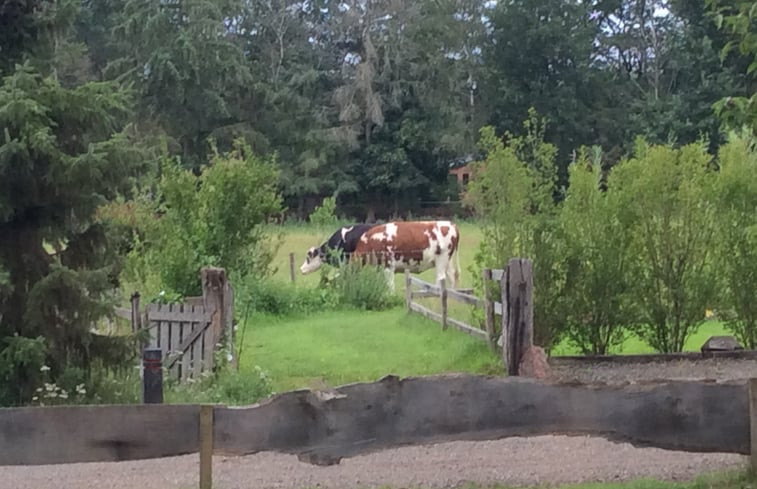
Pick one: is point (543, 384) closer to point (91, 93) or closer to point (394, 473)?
point (394, 473)

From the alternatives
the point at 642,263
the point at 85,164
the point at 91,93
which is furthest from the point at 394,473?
the point at 642,263

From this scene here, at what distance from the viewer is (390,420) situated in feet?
18.7

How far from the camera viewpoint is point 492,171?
13172 millimetres

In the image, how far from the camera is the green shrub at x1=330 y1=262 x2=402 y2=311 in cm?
2084

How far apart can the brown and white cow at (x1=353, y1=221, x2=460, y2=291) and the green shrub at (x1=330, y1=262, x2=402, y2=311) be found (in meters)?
3.84

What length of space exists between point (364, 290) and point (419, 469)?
1418cm

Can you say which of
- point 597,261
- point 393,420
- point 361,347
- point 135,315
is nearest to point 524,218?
point 597,261

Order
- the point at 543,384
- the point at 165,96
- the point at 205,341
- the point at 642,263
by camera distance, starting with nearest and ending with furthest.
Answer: the point at 543,384 < the point at 205,341 < the point at 642,263 < the point at 165,96

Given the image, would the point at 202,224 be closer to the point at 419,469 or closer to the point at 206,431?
the point at 419,469

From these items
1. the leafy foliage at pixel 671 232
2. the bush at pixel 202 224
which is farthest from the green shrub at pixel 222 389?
the leafy foliage at pixel 671 232

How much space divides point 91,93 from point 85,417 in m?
4.39

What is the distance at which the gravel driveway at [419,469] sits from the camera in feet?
21.2

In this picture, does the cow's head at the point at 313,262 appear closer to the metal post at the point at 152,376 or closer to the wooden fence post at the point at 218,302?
the wooden fence post at the point at 218,302

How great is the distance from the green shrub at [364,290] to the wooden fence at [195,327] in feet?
29.3
